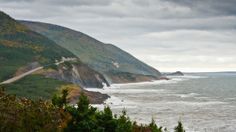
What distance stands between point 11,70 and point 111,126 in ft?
535

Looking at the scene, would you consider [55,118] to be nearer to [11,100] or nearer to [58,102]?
[11,100]

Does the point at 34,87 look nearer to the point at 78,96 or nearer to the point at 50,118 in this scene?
the point at 78,96

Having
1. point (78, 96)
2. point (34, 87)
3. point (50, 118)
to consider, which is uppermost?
point (34, 87)

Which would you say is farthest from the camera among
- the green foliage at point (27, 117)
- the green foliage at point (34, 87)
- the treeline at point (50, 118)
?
the green foliage at point (34, 87)

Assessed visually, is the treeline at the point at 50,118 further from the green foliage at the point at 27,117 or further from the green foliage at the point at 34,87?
the green foliage at the point at 34,87

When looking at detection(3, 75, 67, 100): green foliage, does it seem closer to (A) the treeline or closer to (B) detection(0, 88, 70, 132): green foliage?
(A) the treeline

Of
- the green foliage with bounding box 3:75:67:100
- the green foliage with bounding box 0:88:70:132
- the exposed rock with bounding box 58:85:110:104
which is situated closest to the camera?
the green foliage with bounding box 0:88:70:132

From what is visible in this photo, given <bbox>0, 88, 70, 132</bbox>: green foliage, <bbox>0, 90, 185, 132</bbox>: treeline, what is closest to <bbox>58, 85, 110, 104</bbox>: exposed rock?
<bbox>0, 90, 185, 132</bbox>: treeline

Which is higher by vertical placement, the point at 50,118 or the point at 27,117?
the point at 27,117

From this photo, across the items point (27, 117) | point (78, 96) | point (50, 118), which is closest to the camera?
point (27, 117)

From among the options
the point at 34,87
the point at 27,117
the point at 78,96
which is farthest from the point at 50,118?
the point at 34,87

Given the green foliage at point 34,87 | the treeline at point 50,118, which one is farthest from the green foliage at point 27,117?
the green foliage at point 34,87

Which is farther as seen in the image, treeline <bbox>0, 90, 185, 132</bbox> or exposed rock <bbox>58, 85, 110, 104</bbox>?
exposed rock <bbox>58, 85, 110, 104</bbox>

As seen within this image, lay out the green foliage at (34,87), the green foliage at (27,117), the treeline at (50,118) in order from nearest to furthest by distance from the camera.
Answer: the green foliage at (27,117)
the treeline at (50,118)
the green foliage at (34,87)
